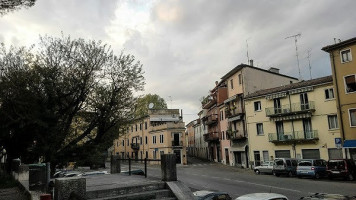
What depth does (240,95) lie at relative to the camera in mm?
43625

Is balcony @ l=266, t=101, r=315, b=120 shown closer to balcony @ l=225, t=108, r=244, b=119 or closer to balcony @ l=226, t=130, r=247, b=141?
balcony @ l=225, t=108, r=244, b=119

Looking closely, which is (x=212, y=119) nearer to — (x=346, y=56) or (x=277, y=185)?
(x=346, y=56)

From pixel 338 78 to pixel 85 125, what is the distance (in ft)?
83.2

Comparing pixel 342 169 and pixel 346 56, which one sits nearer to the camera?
pixel 342 169

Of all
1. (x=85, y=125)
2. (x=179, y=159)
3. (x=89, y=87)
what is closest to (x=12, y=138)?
(x=85, y=125)

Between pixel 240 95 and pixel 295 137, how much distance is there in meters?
10.9

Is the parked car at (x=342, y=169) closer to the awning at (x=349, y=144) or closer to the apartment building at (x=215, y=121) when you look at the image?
the awning at (x=349, y=144)

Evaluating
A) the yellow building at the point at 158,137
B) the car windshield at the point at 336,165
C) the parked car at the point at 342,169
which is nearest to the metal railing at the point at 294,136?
the car windshield at the point at 336,165

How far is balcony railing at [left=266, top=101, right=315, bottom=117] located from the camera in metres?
34.1

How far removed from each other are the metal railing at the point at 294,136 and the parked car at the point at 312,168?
4.69m

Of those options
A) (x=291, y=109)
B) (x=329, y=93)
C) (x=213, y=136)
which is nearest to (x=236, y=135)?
(x=291, y=109)

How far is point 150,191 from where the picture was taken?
948 cm

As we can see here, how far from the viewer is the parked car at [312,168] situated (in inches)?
1117

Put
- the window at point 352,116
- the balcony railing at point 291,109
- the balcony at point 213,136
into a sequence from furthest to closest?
1. the balcony at point 213,136
2. the balcony railing at point 291,109
3. the window at point 352,116
